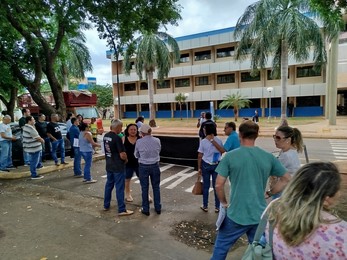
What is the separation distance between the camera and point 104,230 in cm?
477

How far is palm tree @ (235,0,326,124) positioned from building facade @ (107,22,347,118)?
9898mm

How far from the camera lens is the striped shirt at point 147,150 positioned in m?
5.31

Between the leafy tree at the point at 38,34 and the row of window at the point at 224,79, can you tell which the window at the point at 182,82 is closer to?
the row of window at the point at 224,79

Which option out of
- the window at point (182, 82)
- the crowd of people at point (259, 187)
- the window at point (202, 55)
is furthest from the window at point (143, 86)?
→ the crowd of people at point (259, 187)

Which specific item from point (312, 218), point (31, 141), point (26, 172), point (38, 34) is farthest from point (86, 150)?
point (312, 218)

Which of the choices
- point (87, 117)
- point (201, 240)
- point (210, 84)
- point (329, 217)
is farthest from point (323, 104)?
point (329, 217)

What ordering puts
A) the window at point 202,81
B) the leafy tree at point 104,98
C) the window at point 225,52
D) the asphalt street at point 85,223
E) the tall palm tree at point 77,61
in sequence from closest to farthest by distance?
1. the asphalt street at point 85,223
2. the tall palm tree at point 77,61
3. the window at point 225,52
4. the window at point 202,81
5. the leafy tree at point 104,98

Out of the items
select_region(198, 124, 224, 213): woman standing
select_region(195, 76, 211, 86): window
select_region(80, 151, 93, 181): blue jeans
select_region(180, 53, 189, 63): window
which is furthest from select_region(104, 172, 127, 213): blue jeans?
select_region(180, 53, 189, 63): window

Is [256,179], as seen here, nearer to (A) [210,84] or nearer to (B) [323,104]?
(B) [323,104]

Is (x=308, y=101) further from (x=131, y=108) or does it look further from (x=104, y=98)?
(x=104, y=98)

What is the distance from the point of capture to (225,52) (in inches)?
1507

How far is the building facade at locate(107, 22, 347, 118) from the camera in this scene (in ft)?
109

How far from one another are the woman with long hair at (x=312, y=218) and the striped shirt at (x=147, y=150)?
12.4ft

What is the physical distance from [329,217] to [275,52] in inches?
872
